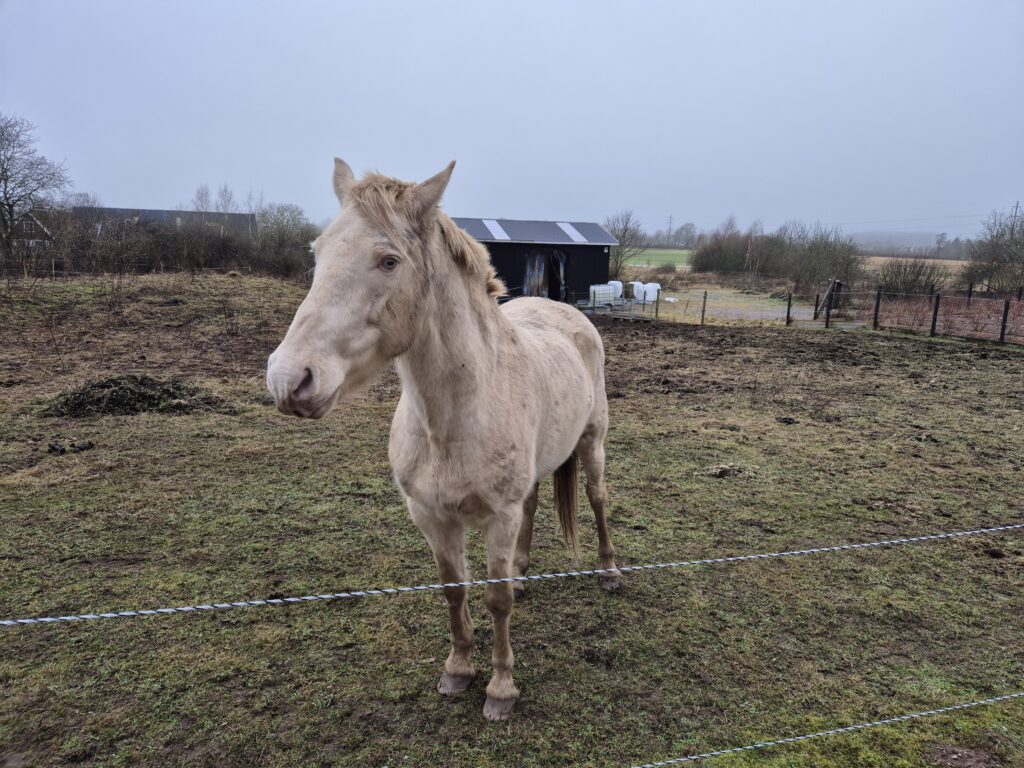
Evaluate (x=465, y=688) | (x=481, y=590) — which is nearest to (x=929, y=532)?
(x=481, y=590)

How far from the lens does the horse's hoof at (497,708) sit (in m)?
2.48

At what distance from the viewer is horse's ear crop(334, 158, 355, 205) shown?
1.98 m

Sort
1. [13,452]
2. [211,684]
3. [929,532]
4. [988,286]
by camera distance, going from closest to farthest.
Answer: [211,684], [929,532], [13,452], [988,286]

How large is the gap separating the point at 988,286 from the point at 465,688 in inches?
942

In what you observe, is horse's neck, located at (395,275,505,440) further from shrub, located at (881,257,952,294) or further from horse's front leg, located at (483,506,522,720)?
shrub, located at (881,257,952,294)

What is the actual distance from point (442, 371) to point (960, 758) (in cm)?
260

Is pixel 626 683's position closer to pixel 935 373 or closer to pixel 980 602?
pixel 980 602

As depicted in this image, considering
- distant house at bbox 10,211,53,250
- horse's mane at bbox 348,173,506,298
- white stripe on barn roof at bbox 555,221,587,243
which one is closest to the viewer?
horse's mane at bbox 348,173,506,298

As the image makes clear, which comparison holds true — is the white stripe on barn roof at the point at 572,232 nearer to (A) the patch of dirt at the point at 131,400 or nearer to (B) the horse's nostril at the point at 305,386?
(A) the patch of dirt at the point at 131,400

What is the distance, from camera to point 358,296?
66.3 inches

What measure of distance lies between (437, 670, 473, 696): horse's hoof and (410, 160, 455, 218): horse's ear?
82.3 inches

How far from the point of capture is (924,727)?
2418 mm

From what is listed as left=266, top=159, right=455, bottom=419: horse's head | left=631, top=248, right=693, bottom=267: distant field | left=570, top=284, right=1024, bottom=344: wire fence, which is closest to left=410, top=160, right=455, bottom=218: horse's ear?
left=266, top=159, right=455, bottom=419: horse's head

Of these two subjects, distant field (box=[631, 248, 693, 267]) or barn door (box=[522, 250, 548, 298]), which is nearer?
barn door (box=[522, 250, 548, 298])
